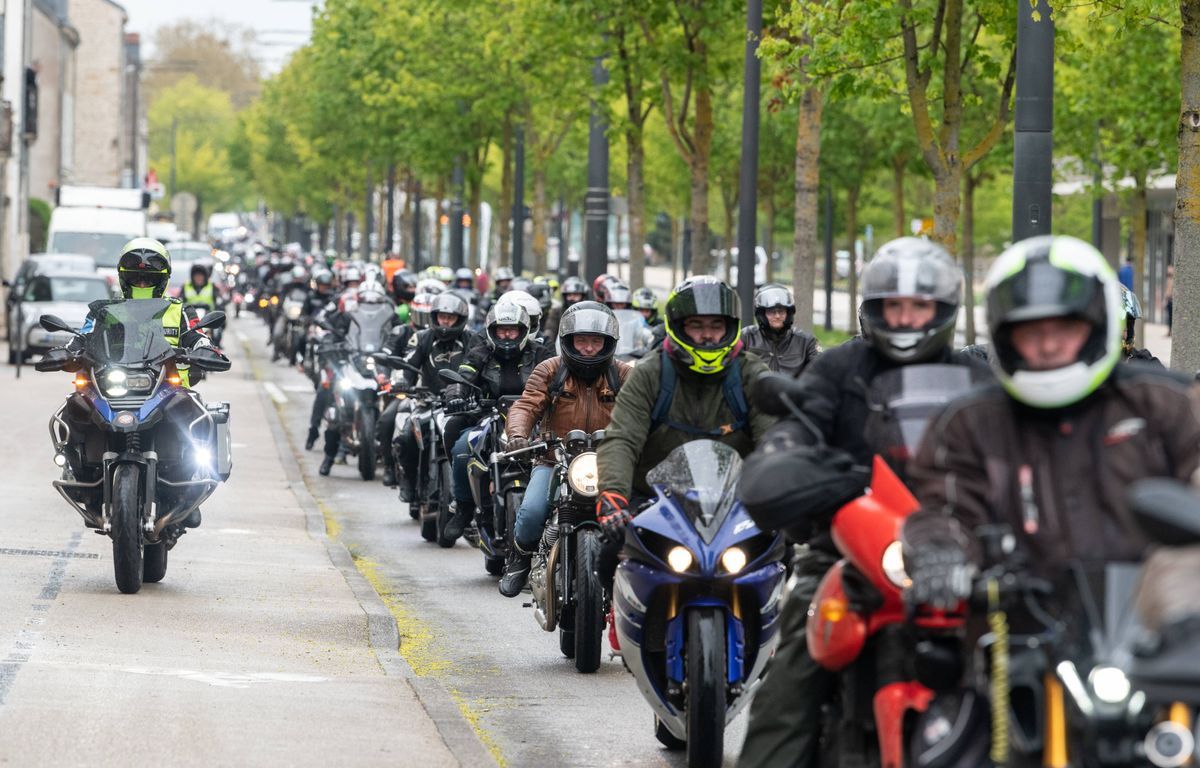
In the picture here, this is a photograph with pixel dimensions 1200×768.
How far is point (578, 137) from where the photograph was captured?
49.8 m

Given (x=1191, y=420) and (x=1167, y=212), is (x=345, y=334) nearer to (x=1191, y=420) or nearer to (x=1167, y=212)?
(x=1191, y=420)

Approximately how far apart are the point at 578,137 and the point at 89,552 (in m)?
37.4

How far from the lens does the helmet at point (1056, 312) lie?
173 inches

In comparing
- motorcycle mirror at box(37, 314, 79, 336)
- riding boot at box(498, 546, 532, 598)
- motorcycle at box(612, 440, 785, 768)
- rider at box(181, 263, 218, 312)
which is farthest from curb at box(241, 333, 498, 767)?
rider at box(181, 263, 218, 312)

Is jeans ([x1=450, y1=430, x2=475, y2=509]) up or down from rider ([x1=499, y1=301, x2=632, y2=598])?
down

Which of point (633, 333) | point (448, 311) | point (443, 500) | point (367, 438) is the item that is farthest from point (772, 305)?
point (367, 438)

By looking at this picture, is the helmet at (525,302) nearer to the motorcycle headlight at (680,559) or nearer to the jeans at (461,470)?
the jeans at (461,470)

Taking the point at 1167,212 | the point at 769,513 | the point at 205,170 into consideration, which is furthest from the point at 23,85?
the point at 205,170

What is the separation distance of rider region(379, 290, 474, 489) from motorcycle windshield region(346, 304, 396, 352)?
168 inches

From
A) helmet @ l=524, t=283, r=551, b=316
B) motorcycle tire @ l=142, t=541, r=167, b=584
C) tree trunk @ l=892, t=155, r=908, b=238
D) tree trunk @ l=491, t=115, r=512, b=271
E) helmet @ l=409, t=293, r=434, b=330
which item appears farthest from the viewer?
tree trunk @ l=491, t=115, r=512, b=271

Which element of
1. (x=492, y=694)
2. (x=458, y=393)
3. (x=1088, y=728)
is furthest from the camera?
(x=458, y=393)

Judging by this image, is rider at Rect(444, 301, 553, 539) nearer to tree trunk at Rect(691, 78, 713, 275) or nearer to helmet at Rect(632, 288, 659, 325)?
helmet at Rect(632, 288, 659, 325)

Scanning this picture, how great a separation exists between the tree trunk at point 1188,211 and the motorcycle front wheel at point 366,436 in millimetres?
8462

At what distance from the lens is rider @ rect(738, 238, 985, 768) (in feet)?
18.1
